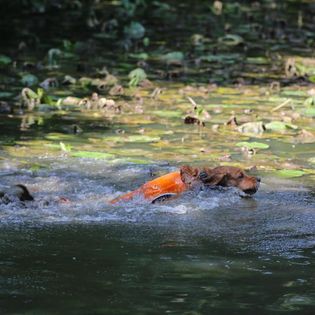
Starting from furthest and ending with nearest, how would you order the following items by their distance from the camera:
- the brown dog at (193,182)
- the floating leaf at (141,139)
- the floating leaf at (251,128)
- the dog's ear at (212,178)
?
the floating leaf at (251,128) → the floating leaf at (141,139) → the dog's ear at (212,178) → the brown dog at (193,182)

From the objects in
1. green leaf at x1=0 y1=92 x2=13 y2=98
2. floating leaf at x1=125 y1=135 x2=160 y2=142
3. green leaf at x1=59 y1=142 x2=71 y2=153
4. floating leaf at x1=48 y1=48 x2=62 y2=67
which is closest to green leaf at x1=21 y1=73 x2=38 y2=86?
green leaf at x1=0 y1=92 x2=13 y2=98

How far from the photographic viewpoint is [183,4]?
688 inches

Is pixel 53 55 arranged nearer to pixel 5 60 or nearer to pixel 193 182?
pixel 5 60

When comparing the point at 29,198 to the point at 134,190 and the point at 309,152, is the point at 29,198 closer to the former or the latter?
the point at 134,190

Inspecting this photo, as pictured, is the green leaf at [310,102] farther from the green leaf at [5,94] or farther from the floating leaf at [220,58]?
the floating leaf at [220,58]

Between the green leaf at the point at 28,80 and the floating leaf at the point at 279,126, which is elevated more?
the green leaf at the point at 28,80

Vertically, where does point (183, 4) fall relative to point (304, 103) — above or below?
above

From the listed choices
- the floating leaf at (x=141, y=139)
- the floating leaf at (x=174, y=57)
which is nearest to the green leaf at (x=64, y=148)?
the floating leaf at (x=141, y=139)

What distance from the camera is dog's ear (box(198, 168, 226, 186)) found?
5.20m

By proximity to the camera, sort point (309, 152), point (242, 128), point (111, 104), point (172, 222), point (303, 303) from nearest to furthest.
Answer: point (303, 303) < point (172, 222) < point (309, 152) < point (242, 128) < point (111, 104)

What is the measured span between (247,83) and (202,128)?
2.33 m

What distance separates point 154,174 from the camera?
5660mm

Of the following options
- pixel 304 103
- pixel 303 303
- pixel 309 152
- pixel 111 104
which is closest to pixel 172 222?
pixel 303 303

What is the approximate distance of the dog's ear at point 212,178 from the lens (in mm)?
5195
